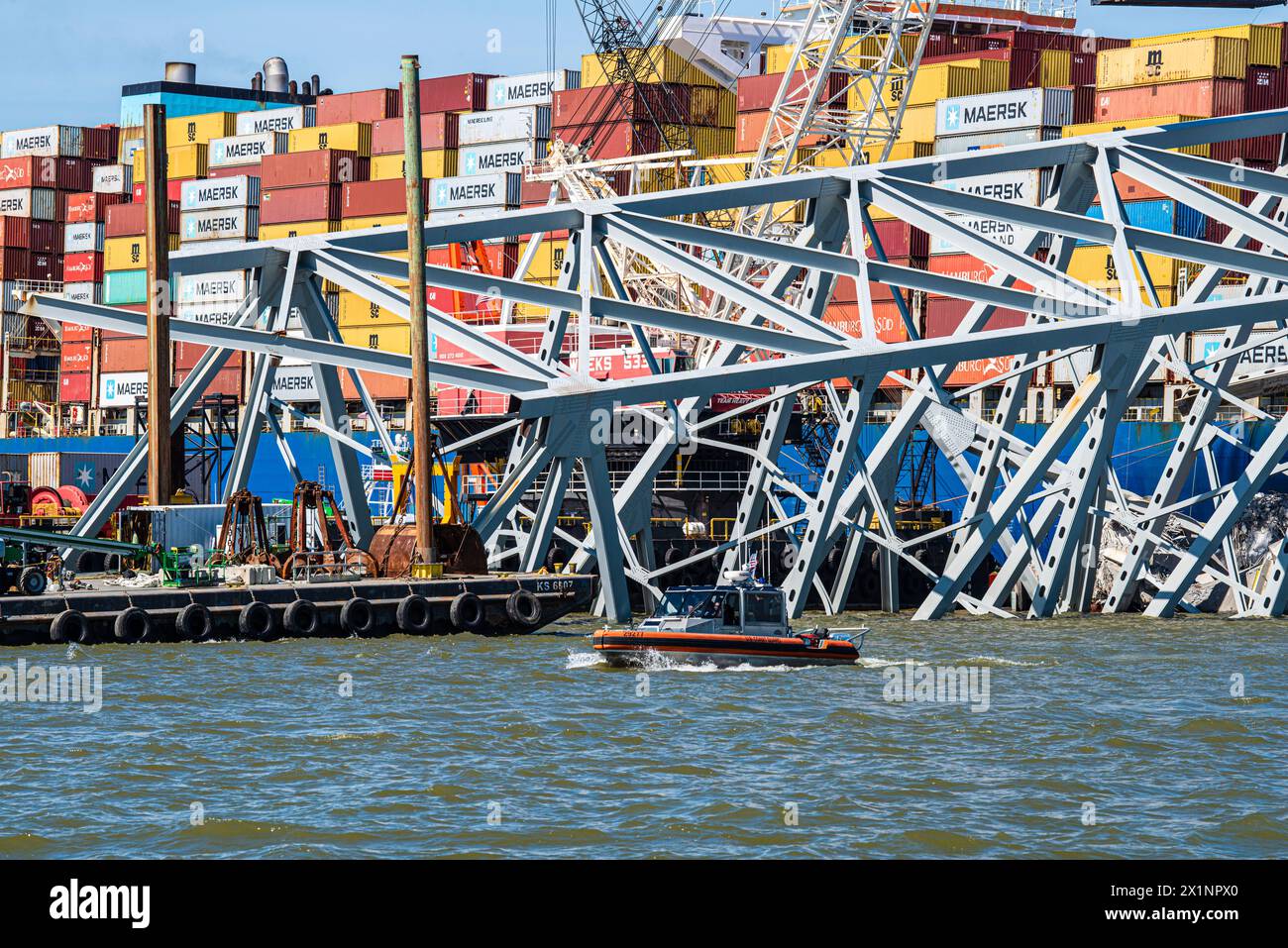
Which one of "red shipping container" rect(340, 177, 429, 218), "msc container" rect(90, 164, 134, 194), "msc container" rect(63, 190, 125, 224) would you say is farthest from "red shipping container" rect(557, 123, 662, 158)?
"msc container" rect(90, 164, 134, 194)

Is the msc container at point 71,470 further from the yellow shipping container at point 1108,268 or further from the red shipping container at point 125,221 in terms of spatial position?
the yellow shipping container at point 1108,268

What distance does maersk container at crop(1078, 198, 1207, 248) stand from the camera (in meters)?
57.0

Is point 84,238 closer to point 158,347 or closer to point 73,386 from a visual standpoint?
point 73,386

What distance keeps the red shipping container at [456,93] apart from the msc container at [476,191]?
235 inches

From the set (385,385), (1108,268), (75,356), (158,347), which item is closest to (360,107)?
(75,356)

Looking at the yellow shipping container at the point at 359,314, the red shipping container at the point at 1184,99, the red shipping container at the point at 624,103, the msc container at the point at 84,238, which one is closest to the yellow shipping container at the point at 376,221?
the yellow shipping container at the point at 359,314

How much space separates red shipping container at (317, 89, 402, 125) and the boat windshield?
206ft

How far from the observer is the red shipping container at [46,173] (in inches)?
3831

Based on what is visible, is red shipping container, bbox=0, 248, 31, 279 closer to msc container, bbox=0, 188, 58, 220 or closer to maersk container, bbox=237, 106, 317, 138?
msc container, bbox=0, 188, 58, 220

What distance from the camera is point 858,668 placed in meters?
27.6
